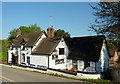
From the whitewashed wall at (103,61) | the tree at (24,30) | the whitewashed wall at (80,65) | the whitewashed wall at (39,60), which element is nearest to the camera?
the whitewashed wall at (103,61)

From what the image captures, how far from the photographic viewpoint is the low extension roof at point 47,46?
22769mm

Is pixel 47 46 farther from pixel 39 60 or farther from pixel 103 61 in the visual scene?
pixel 103 61

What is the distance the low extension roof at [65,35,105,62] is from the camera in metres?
20.2

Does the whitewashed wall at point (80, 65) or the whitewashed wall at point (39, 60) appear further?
the whitewashed wall at point (39, 60)

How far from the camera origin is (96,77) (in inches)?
592

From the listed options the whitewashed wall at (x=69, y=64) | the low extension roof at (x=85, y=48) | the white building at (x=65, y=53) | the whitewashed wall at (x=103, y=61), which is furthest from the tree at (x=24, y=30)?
the whitewashed wall at (x=103, y=61)

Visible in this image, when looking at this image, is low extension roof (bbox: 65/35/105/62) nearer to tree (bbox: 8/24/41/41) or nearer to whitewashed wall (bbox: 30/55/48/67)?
whitewashed wall (bbox: 30/55/48/67)

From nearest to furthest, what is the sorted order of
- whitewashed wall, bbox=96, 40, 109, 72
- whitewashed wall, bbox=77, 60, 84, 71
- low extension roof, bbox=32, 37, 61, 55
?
1. whitewashed wall, bbox=96, 40, 109, 72
2. whitewashed wall, bbox=77, 60, 84, 71
3. low extension roof, bbox=32, 37, 61, 55

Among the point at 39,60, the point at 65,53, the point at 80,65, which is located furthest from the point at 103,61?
the point at 39,60

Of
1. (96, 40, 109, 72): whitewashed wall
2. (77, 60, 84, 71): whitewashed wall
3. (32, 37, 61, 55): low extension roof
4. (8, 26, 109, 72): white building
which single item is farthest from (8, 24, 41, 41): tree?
(96, 40, 109, 72): whitewashed wall

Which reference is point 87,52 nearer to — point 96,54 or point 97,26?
point 96,54

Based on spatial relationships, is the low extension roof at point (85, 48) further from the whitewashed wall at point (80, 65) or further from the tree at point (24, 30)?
the tree at point (24, 30)

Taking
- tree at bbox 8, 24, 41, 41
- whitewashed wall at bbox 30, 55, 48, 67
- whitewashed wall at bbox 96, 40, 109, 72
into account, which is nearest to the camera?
whitewashed wall at bbox 96, 40, 109, 72

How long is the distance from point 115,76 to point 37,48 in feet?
52.3
